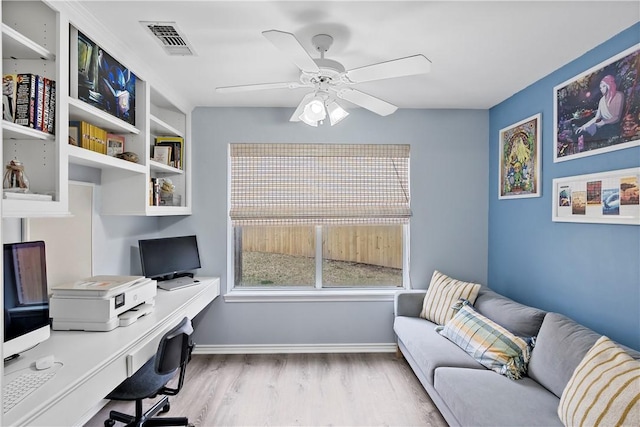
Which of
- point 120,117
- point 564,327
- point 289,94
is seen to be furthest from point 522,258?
point 120,117

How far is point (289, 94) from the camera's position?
3.19 metres

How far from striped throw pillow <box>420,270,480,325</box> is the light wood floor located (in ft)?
1.80

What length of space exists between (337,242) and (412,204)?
2.77ft

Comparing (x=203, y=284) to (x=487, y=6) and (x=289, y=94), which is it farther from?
(x=487, y=6)

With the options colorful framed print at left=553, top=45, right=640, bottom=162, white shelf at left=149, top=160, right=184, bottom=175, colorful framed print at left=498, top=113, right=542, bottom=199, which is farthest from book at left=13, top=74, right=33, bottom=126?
colorful framed print at left=498, top=113, right=542, bottom=199

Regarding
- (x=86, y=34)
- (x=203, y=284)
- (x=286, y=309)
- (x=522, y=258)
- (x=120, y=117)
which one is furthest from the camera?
(x=286, y=309)

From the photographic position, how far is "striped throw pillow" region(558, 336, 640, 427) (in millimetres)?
1503

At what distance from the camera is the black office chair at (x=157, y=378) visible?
204 centimetres

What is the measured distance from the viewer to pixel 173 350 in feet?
6.89

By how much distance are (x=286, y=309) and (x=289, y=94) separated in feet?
6.63

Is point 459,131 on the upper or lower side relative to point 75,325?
upper

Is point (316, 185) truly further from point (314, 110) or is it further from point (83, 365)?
point (83, 365)

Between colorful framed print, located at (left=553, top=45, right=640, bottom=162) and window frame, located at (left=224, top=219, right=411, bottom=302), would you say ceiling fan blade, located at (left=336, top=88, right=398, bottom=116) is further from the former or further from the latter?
window frame, located at (left=224, top=219, right=411, bottom=302)

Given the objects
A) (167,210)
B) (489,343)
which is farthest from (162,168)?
(489,343)
